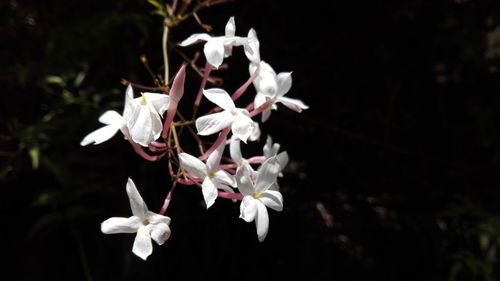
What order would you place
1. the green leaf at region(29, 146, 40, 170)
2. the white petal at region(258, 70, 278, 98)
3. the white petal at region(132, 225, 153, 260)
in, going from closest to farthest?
the white petal at region(132, 225, 153, 260)
the white petal at region(258, 70, 278, 98)
the green leaf at region(29, 146, 40, 170)

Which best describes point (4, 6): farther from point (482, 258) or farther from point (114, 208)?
point (482, 258)

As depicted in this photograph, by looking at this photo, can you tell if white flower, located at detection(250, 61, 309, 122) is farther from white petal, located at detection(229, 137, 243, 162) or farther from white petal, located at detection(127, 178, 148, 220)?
white petal, located at detection(127, 178, 148, 220)

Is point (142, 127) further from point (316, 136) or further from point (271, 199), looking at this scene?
point (316, 136)

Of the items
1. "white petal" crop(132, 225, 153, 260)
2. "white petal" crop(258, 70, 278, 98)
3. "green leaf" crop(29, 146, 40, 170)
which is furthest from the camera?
"green leaf" crop(29, 146, 40, 170)

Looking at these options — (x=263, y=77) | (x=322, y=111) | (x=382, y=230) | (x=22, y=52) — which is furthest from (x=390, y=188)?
(x=22, y=52)

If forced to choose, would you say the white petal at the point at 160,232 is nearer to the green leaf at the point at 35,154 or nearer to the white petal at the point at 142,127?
the white petal at the point at 142,127

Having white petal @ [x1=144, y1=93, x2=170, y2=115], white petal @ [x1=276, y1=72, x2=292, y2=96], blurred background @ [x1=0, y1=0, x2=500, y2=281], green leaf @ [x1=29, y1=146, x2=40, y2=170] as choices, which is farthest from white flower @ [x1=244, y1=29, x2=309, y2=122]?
green leaf @ [x1=29, y1=146, x2=40, y2=170]

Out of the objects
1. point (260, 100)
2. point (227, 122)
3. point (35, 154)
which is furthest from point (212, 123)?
point (35, 154)
